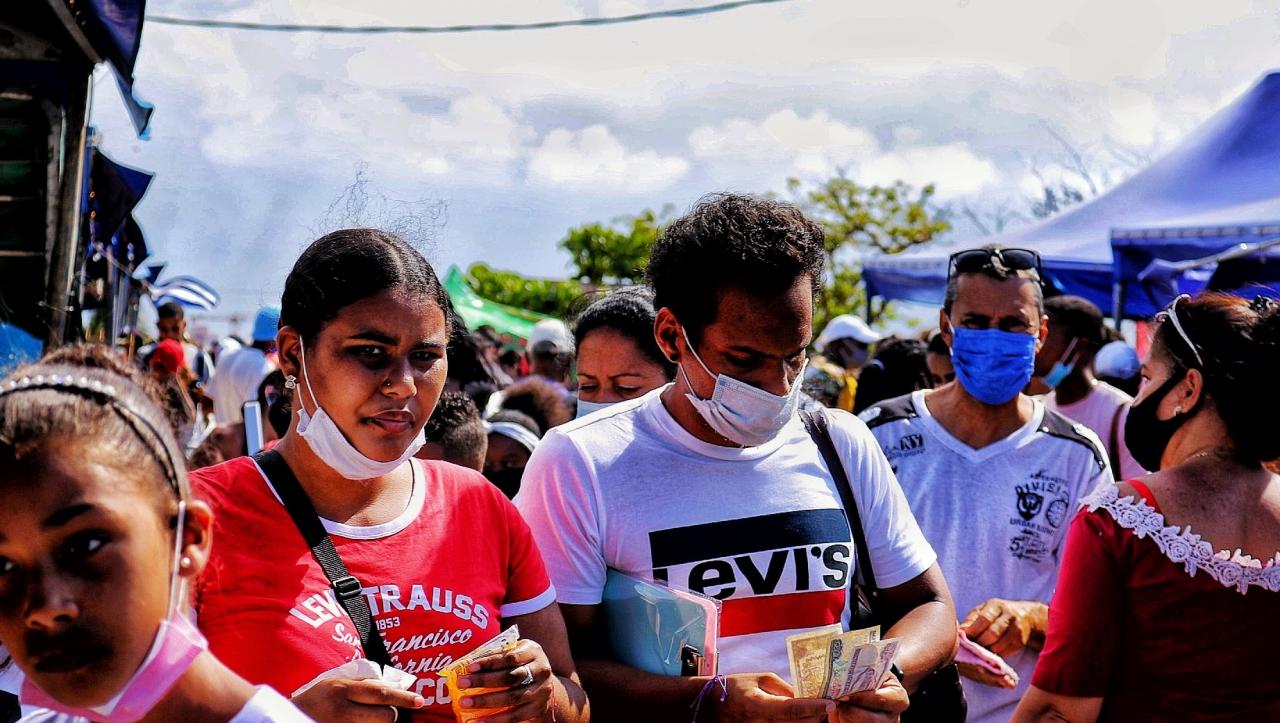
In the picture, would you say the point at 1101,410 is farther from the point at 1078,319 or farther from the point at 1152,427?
the point at 1152,427

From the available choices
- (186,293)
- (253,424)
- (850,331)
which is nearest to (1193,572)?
(253,424)

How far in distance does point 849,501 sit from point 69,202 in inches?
169

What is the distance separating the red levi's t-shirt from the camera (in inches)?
82.0

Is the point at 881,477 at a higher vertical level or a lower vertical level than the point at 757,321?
lower

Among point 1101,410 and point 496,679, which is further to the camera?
point 1101,410

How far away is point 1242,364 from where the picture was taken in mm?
2693

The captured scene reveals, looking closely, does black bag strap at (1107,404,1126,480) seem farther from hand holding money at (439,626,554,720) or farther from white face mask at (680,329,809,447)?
hand holding money at (439,626,554,720)

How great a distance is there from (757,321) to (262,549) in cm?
121

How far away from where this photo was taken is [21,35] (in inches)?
200

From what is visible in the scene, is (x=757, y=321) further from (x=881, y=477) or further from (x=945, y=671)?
(x=945, y=671)

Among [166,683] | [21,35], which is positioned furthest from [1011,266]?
[21,35]

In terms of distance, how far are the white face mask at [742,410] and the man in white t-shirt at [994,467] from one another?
3.94 ft

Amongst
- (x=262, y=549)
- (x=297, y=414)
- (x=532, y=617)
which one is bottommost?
(x=532, y=617)

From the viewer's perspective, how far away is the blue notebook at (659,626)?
7.98 feet
